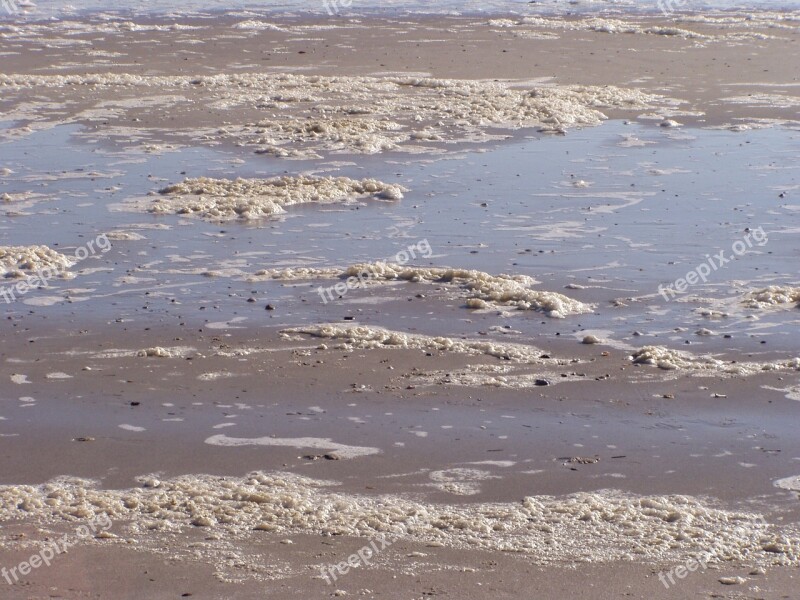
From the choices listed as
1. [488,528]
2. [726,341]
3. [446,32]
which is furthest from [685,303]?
[446,32]

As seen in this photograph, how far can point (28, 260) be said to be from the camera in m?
9.36

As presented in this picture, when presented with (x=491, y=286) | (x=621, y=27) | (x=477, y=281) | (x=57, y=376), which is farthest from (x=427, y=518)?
(x=621, y=27)

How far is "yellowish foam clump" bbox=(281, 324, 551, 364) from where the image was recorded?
7.55 m

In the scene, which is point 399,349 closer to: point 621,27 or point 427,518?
point 427,518

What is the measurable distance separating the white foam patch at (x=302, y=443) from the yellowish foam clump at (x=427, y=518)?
43cm

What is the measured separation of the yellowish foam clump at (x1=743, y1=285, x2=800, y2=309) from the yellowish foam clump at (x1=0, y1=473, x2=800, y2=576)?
10.8 feet

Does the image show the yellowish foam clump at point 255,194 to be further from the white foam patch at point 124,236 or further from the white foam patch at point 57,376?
the white foam patch at point 57,376

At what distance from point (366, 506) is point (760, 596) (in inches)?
75.0

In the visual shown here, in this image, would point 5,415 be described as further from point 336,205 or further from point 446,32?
point 446,32

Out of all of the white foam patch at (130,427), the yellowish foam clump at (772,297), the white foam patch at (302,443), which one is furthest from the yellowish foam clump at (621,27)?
the white foam patch at (130,427)

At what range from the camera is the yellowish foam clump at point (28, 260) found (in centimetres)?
920

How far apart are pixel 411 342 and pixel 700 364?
1942mm

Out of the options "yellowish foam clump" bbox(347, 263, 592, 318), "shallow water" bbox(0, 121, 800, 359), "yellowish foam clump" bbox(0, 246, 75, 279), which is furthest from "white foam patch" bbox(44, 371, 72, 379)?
"yellowish foam clump" bbox(347, 263, 592, 318)

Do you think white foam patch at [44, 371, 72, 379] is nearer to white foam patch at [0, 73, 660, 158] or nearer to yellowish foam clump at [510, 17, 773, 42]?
white foam patch at [0, 73, 660, 158]
